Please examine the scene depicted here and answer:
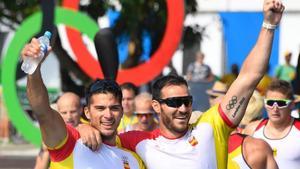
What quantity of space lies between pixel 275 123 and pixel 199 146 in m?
2.82

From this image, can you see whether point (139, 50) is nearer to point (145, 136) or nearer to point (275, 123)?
point (275, 123)

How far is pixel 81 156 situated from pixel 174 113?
677 mm

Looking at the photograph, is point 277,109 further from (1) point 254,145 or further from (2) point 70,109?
(2) point 70,109

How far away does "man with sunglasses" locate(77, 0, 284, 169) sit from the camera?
6.16 meters

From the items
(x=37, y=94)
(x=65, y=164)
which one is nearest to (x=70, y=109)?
(x=65, y=164)

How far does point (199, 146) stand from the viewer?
244 inches

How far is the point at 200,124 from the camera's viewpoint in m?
6.29

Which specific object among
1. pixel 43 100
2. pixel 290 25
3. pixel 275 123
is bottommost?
pixel 290 25

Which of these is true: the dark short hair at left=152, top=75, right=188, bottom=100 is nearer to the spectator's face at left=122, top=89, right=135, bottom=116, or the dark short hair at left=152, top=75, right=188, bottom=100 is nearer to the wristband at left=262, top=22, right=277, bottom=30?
the wristband at left=262, top=22, right=277, bottom=30

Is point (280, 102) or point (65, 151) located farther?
point (280, 102)

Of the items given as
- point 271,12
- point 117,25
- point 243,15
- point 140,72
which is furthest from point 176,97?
point 243,15

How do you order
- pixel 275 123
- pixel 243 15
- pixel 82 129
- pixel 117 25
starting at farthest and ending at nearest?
pixel 243 15 < pixel 117 25 < pixel 275 123 < pixel 82 129

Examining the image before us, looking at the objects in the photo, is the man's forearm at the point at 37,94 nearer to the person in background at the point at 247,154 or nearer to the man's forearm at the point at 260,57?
the man's forearm at the point at 260,57

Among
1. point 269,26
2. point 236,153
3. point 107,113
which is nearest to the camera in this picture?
point 107,113
